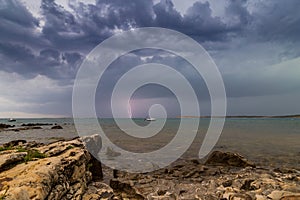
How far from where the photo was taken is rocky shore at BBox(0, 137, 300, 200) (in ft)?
19.0

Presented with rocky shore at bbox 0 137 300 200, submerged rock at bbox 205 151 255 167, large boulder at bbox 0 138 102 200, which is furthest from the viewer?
submerged rock at bbox 205 151 255 167

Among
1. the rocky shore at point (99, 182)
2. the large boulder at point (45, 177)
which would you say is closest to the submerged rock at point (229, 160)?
the rocky shore at point (99, 182)

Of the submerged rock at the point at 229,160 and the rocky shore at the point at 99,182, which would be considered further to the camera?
the submerged rock at the point at 229,160

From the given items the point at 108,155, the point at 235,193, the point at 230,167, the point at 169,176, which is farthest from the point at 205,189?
the point at 108,155

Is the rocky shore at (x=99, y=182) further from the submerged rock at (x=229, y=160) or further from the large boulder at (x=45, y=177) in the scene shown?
the submerged rock at (x=229, y=160)

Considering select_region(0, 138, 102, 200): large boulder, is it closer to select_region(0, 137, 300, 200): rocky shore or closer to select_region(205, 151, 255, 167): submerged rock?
select_region(0, 137, 300, 200): rocky shore

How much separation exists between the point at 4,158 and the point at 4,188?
2.32 m

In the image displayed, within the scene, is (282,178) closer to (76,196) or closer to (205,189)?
(205,189)

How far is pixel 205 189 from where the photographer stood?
985cm

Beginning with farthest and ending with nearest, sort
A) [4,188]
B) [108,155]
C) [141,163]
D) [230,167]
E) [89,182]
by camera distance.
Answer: [108,155], [141,163], [230,167], [89,182], [4,188]

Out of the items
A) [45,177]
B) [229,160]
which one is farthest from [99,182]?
[229,160]

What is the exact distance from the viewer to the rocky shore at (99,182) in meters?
5.78

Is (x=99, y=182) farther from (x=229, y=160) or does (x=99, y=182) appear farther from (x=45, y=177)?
(x=229, y=160)

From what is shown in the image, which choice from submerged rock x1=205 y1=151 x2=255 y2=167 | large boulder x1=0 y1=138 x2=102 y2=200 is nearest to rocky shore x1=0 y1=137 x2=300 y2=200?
large boulder x1=0 y1=138 x2=102 y2=200
